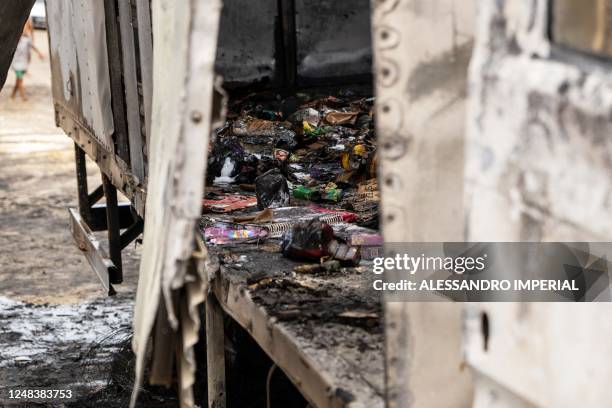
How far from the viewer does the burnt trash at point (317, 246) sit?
4137mm

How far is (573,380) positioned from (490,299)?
12.3 inches

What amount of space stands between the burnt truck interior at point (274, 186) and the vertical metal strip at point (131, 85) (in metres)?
0.01

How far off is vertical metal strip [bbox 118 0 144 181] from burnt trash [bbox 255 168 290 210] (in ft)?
2.60

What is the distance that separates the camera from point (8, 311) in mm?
7828

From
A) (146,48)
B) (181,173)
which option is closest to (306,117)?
(146,48)

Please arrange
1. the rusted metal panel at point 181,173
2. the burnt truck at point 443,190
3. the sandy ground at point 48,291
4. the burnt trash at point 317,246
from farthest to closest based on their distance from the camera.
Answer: the sandy ground at point 48,291 < the burnt trash at point 317,246 < the rusted metal panel at point 181,173 < the burnt truck at point 443,190

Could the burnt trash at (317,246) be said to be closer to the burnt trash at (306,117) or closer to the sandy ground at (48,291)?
the sandy ground at (48,291)

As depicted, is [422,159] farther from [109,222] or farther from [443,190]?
[109,222]

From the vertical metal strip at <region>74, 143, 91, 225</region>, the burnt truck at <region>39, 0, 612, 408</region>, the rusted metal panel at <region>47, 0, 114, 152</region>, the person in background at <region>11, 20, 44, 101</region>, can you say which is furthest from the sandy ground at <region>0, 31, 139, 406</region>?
the burnt truck at <region>39, 0, 612, 408</region>

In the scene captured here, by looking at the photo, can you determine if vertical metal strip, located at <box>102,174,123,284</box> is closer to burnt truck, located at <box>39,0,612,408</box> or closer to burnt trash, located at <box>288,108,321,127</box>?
burnt trash, located at <box>288,108,321,127</box>

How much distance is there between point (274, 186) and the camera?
204 inches

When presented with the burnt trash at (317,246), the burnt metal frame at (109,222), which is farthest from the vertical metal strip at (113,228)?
the burnt trash at (317,246)

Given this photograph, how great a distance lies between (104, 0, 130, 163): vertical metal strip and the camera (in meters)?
6.05

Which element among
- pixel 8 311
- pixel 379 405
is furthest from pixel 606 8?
pixel 8 311
